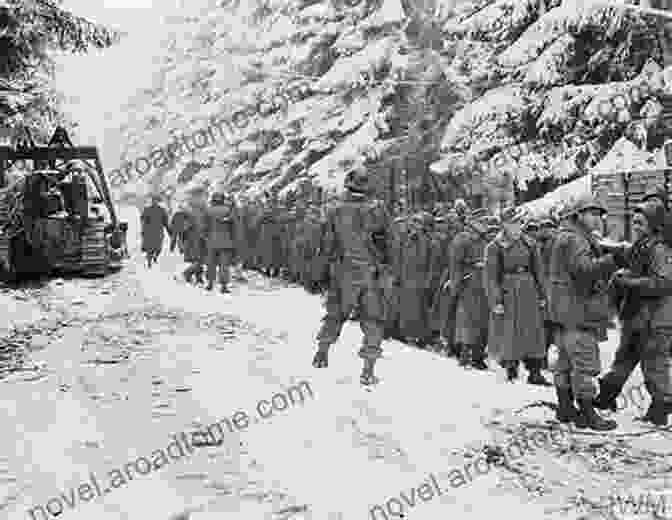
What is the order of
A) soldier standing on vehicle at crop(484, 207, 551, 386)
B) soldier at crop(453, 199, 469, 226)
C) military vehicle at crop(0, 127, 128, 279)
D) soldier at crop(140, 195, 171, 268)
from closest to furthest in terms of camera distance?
soldier standing on vehicle at crop(484, 207, 551, 386), soldier at crop(453, 199, 469, 226), military vehicle at crop(0, 127, 128, 279), soldier at crop(140, 195, 171, 268)

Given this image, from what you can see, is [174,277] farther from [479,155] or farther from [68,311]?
[479,155]

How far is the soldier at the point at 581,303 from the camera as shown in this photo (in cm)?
615

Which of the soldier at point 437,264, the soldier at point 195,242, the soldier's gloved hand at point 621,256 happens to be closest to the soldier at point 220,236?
the soldier at point 195,242

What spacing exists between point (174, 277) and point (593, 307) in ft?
42.0

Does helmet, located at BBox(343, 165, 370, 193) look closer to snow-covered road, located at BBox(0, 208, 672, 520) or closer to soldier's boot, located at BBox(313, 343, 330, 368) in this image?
soldier's boot, located at BBox(313, 343, 330, 368)

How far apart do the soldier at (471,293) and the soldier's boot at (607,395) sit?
260 centimetres

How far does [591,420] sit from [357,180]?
9.39 ft

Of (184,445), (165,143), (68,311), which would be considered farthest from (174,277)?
(165,143)

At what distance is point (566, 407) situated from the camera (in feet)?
21.0

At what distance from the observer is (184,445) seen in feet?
19.0

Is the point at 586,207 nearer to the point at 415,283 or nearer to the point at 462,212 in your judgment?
the point at 462,212

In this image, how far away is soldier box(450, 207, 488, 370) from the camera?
9.47m

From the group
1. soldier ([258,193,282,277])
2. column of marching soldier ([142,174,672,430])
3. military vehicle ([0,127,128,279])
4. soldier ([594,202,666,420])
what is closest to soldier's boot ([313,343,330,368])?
column of marching soldier ([142,174,672,430])

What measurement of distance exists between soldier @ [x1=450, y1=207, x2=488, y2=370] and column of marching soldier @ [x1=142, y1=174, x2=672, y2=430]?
1cm
